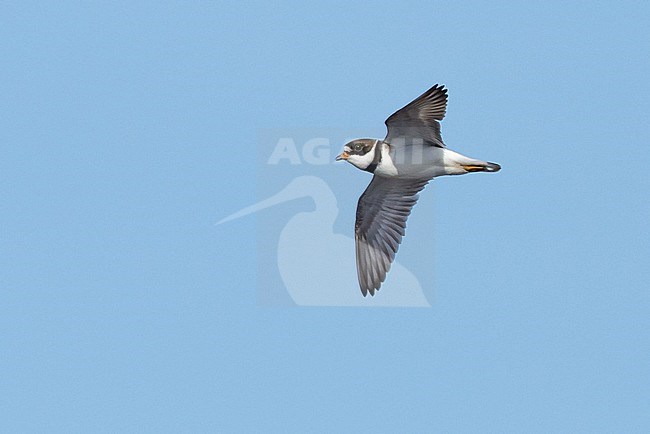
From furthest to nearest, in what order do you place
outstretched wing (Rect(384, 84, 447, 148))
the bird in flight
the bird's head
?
the bird's head, the bird in flight, outstretched wing (Rect(384, 84, 447, 148))

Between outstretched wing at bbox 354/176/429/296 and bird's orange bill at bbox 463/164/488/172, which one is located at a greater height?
bird's orange bill at bbox 463/164/488/172

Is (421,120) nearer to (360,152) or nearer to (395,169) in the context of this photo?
(395,169)

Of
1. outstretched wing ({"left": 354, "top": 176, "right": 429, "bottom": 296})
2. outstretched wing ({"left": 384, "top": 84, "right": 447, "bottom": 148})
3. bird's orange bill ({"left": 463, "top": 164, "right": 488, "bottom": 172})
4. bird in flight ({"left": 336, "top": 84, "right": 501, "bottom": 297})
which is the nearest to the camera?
outstretched wing ({"left": 384, "top": 84, "right": 447, "bottom": 148})

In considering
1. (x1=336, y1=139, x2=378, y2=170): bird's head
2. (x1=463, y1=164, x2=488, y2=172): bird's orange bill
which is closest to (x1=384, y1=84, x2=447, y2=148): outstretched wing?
(x1=336, y1=139, x2=378, y2=170): bird's head

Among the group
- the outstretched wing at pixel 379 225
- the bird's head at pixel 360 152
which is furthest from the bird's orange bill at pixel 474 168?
the outstretched wing at pixel 379 225

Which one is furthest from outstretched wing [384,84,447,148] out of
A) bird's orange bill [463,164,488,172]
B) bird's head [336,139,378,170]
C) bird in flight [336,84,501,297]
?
bird's orange bill [463,164,488,172]

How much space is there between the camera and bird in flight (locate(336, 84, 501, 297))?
20.4 meters

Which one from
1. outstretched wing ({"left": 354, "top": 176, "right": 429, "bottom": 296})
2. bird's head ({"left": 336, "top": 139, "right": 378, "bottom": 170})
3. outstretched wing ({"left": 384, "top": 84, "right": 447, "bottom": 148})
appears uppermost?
outstretched wing ({"left": 384, "top": 84, "right": 447, "bottom": 148})

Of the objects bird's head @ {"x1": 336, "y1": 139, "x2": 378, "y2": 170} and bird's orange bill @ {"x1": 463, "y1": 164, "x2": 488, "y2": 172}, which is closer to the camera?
bird's orange bill @ {"x1": 463, "y1": 164, "x2": 488, "y2": 172}

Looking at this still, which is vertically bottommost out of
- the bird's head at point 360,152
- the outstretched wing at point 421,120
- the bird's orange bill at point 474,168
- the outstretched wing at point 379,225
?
the outstretched wing at point 379,225

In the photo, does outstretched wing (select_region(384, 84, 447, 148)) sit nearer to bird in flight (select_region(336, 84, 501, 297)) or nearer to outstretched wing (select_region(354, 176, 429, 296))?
bird in flight (select_region(336, 84, 501, 297))

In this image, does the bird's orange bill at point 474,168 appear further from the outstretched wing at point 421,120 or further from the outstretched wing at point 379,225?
the outstretched wing at point 379,225

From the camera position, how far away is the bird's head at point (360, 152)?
21.0m

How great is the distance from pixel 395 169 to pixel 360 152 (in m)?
0.64
